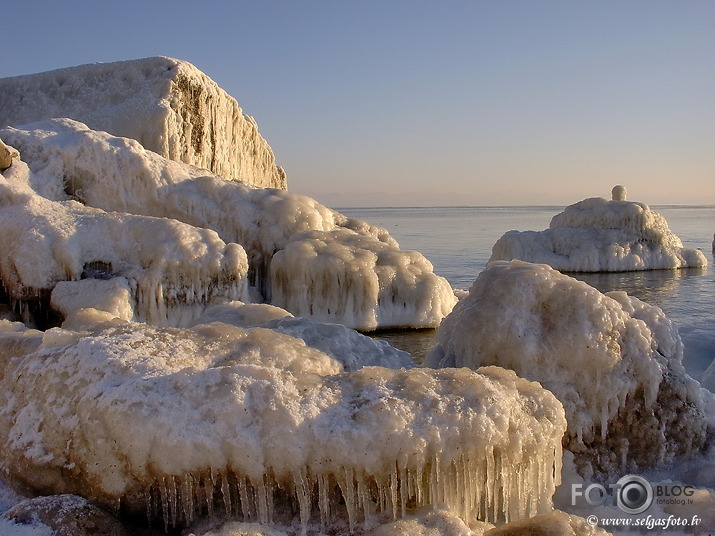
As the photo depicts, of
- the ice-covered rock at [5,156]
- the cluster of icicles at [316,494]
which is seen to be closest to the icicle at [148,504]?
the cluster of icicles at [316,494]

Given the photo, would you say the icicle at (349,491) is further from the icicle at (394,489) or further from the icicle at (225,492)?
the icicle at (225,492)

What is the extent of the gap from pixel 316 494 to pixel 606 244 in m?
20.9

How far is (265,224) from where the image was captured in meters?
11.5

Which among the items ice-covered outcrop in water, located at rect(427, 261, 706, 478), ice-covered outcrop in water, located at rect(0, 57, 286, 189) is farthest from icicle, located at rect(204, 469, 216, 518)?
ice-covered outcrop in water, located at rect(0, 57, 286, 189)

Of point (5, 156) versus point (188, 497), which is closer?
point (188, 497)

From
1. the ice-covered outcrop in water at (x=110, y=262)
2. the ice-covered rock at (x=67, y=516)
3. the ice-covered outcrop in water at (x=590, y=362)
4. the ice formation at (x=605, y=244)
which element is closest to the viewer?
the ice-covered rock at (x=67, y=516)

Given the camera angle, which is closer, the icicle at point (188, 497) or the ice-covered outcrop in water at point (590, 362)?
the icicle at point (188, 497)

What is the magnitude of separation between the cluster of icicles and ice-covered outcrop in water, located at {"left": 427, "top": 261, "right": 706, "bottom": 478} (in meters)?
1.65

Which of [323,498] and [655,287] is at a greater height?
[323,498]

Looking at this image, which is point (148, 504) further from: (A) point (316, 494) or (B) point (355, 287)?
(B) point (355, 287)

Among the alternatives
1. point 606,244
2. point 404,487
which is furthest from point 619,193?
point 404,487

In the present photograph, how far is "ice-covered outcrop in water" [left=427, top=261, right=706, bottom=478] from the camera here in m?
4.98

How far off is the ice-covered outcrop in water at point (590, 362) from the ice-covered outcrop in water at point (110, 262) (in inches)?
189

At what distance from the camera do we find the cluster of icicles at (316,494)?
3.36m
